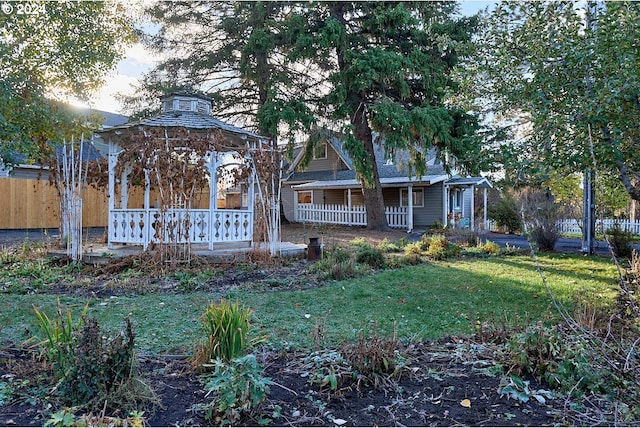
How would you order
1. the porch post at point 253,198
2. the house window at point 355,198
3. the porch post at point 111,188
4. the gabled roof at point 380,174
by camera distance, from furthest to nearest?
the house window at point 355,198
the gabled roof at point 380,174
the porch post at point 111,188
the porch post at point 253,198

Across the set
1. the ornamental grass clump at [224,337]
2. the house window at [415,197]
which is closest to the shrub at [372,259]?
the ornamental grass clump at [224,337]

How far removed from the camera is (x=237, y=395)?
8.29 ft

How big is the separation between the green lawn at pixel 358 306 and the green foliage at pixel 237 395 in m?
1.42

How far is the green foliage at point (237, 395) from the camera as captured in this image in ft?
Answer: 8.11

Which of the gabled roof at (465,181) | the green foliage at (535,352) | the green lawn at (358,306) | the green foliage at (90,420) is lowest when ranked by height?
the green lawn at (358,306)

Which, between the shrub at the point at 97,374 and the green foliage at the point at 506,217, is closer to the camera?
the shrub at the point at 97,374

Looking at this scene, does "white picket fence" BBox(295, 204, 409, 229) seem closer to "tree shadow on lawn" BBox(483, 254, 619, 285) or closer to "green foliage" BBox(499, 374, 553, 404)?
"tree shadow on lawn" BBox(483, 254, 619, 285)

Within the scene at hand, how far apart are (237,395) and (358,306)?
11.4 ft

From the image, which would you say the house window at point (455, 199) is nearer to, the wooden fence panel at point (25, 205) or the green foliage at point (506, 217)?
the green foliage at point (506, 217)

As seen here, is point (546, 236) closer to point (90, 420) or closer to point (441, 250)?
point (441, 250)

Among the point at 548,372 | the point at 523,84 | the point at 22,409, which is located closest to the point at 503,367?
the point at 548,372

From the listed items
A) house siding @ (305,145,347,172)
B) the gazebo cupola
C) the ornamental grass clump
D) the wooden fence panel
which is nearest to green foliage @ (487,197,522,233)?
house siding @ (305,145,347,172)

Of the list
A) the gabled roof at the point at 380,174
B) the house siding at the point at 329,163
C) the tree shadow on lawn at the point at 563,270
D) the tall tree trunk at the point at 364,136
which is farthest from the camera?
the house siding at the point at 329,163

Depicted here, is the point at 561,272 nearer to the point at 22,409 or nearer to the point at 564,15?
the point at 564,15
